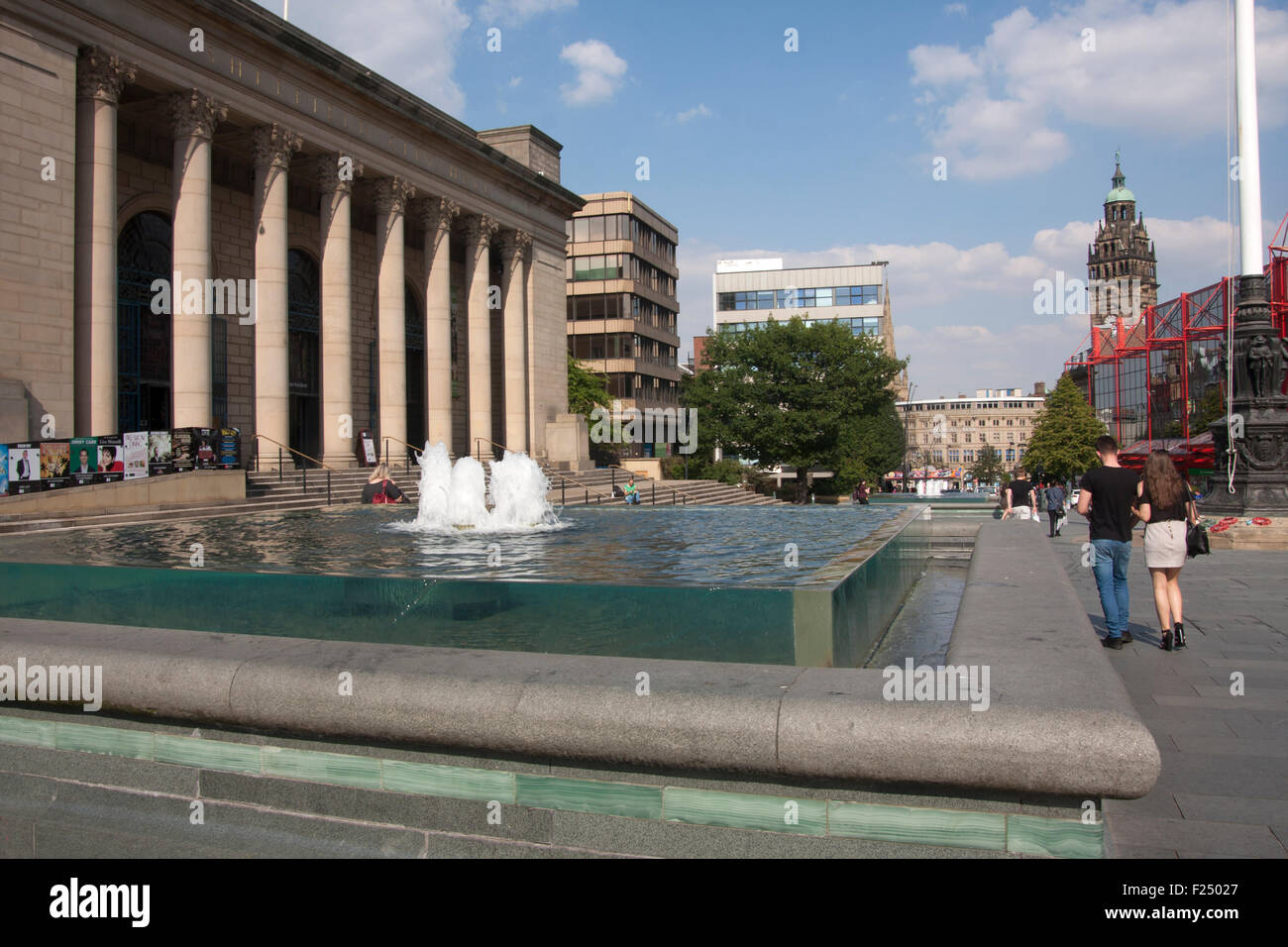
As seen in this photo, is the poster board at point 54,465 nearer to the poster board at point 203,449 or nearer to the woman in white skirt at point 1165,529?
the poster board at point 203,449

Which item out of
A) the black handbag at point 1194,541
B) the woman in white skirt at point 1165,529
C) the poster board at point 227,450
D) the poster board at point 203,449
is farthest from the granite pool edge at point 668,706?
the poster board at point 227,450

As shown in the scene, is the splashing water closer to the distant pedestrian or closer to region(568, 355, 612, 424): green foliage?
the distant pedestrian

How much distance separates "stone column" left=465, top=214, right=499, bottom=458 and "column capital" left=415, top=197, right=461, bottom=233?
2.56m

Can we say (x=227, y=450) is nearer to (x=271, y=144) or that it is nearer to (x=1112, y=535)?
(x=271, y=144)

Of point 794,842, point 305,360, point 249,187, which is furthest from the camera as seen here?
point 305,360

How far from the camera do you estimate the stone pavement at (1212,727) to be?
4387mm

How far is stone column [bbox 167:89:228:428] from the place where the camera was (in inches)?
1057

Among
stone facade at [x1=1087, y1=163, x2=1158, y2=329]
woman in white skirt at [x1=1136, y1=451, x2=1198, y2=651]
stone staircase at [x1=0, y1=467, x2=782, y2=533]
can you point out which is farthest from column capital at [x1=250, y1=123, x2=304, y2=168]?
stone facade at [x1=1087, y1=163, x2=1158, y2=329]

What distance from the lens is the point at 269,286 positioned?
100ft

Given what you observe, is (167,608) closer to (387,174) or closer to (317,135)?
(317,135)

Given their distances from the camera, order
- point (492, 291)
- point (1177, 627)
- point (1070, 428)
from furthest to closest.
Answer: point (1070, 428) < point (492, 291) < point (1177, 627)

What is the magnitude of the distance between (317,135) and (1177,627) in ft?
104

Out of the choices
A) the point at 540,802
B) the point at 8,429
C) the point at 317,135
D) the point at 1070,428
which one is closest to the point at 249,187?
the point at 317,135

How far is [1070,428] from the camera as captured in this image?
8344 centimetres
